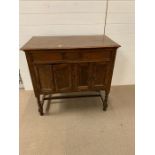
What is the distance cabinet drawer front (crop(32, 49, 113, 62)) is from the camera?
1632 mm

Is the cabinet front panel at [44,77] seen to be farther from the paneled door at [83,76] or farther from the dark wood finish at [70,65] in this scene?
the paneled door at [83,76]

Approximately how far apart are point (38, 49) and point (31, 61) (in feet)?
0.53

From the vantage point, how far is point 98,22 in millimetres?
2189

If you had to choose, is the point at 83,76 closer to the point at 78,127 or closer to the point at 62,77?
the point at 62,77

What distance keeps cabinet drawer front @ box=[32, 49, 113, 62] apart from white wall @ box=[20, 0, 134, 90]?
0.66 metres

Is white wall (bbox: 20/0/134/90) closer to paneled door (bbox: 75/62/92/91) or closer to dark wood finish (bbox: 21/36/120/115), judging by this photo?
dark wood finish (bbox: 21/36/120/115)

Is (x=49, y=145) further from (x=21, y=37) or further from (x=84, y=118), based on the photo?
(x=21, y=37)

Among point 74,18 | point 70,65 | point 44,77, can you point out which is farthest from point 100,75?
point 74,18

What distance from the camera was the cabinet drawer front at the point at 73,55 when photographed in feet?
5.35

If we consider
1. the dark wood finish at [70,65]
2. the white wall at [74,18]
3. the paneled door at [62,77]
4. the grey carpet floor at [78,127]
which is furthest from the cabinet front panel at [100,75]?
the white wall at [74,18]

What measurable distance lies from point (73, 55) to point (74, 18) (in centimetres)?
75

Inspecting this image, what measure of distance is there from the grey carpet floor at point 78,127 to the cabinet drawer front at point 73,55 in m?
0.78

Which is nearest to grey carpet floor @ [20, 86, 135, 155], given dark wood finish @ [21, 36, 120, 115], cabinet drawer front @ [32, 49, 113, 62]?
dark wood finish @ [21, 36, 120, 115]
